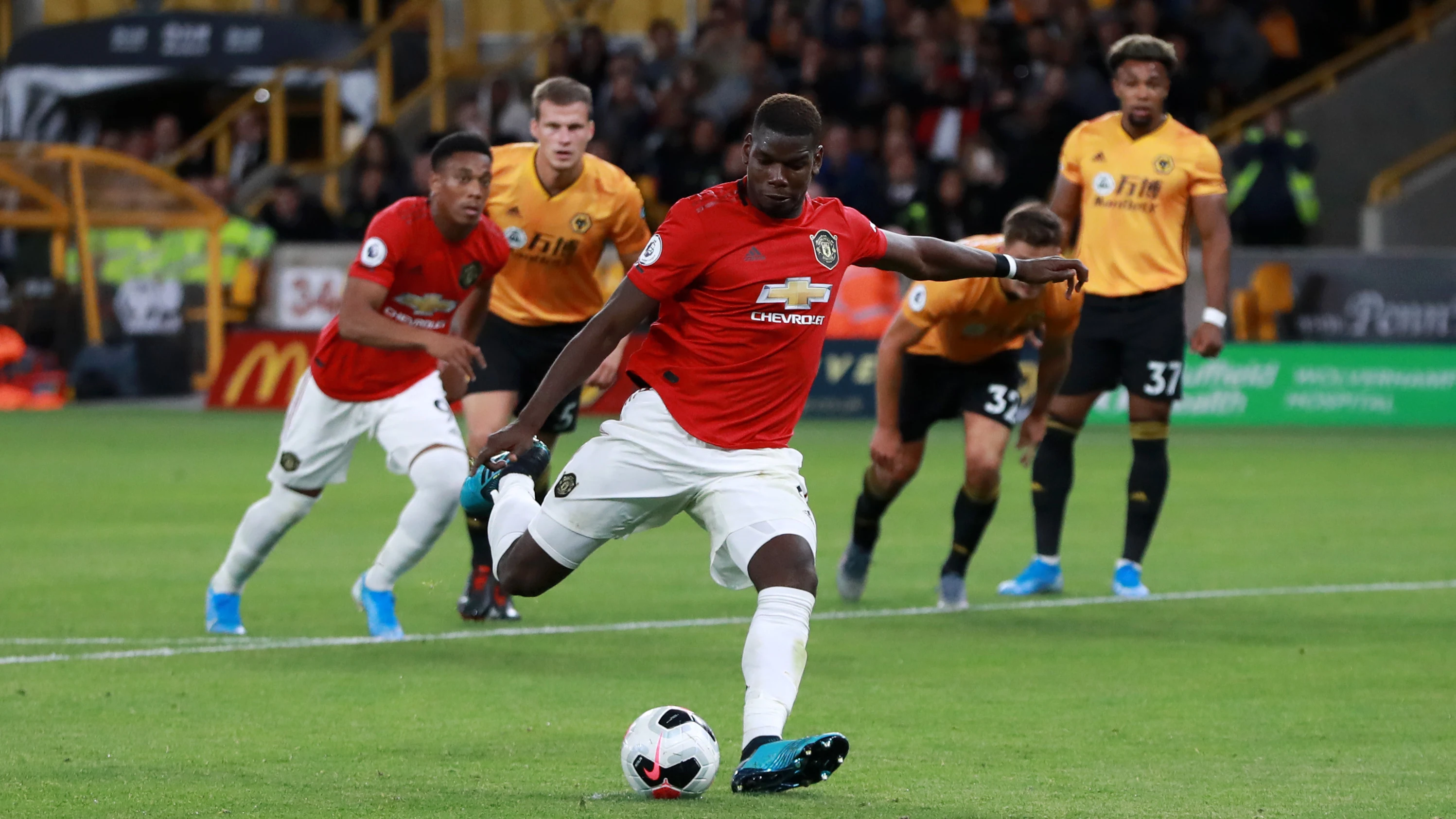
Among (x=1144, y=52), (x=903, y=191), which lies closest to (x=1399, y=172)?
(x=903, y=191)

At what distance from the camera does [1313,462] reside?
16.1 m

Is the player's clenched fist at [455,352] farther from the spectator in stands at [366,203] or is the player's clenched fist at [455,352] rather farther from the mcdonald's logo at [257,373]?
the spectator in stands at [366,203]

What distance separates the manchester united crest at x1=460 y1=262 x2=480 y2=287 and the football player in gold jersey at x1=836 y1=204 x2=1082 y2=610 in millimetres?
1694

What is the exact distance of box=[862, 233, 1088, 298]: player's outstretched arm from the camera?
588cm

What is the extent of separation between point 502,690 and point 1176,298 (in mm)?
4017

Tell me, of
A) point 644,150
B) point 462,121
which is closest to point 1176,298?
point 644,150

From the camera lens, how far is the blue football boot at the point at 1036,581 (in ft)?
31.6

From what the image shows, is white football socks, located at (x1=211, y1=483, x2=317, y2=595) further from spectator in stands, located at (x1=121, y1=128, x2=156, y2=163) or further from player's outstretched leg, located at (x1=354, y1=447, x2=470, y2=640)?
spectator in stands, located at (x1=121, y1=128, x2=156, y2=163)

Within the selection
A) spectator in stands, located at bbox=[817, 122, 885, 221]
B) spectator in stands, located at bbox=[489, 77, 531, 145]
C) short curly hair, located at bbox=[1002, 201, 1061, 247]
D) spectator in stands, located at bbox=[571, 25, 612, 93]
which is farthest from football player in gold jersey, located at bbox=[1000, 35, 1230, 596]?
spectator in stands, located at bbox=[571, 25, 612, 93]

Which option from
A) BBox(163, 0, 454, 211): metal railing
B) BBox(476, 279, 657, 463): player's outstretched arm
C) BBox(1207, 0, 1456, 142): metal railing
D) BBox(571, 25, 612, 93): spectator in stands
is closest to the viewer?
BBox(476, 279, 657, 463): player's outstretched arm

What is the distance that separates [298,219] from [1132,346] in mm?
16358

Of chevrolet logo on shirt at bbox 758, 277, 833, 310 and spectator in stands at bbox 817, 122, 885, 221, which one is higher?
chevrolet logo on shirt at bbox 758, 277, 833, 310

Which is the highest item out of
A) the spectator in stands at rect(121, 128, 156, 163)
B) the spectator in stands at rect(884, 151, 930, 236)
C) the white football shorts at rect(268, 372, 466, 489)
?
the white football shorts at rect(268, 372, 466, 489)

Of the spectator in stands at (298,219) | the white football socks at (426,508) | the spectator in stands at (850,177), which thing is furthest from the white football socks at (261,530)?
the spectator in stands at (298,219)
